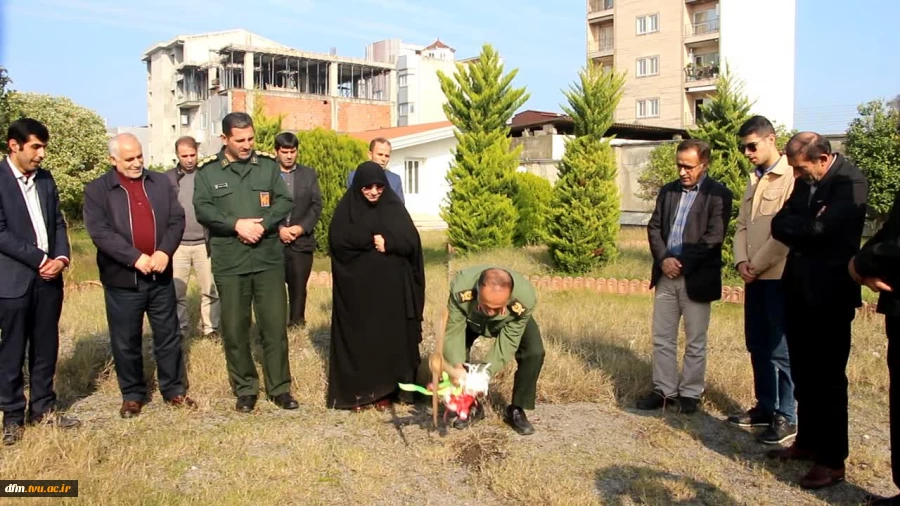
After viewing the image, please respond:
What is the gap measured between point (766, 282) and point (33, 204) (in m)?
4.84

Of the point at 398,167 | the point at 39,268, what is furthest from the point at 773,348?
the point at 398,167

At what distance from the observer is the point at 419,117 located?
54.6m

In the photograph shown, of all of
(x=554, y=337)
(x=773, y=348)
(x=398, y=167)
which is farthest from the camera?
(x=398, y=167)

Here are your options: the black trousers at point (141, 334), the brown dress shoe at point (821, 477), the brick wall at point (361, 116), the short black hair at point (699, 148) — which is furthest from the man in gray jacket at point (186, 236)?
the brick wall at point (361, 116)

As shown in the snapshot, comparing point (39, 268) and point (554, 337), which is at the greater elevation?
point (39, 268)

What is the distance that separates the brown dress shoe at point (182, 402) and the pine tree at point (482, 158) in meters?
9.79

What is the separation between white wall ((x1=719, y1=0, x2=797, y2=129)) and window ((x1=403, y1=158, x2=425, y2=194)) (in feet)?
68.9

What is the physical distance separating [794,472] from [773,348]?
85 centimetres

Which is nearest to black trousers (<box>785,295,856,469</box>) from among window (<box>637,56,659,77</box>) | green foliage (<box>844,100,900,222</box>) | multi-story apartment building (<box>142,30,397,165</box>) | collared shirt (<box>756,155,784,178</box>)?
collared shirt (<box>756,155,784,178</box>)

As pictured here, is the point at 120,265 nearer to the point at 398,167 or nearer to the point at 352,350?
the point at 352,350

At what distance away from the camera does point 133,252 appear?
4980mm

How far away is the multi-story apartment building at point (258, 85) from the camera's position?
156 feet

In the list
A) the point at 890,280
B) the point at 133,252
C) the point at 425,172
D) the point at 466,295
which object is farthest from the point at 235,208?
the point at 425,172
